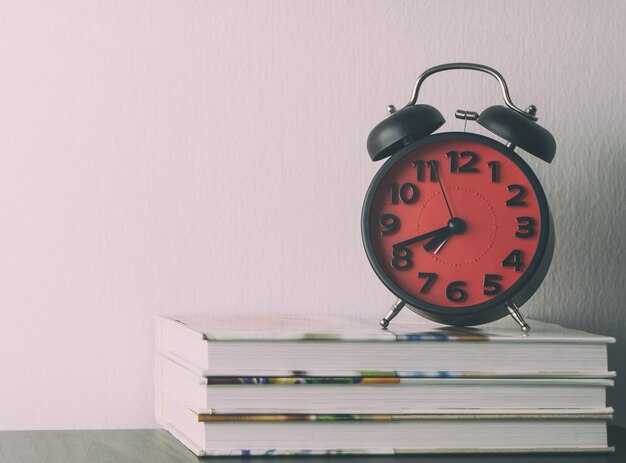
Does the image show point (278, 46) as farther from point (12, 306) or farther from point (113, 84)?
point (12, 306)

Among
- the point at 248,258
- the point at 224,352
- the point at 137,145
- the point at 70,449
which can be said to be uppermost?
the point at 137,145

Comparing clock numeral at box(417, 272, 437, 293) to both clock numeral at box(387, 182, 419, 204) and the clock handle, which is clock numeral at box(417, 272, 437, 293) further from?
the clock handle

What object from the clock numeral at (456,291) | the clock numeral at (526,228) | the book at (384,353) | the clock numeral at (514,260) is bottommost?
the book at (384,353)

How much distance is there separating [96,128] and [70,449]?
1.25ft

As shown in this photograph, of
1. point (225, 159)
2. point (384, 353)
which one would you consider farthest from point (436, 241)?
point (225, 159)

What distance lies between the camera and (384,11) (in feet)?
3.86

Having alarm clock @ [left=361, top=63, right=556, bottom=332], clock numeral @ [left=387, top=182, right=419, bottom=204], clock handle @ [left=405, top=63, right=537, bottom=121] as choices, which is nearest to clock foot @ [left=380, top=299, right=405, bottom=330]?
alarm clock @ [left=361, top=63, right=556, bottom=332]

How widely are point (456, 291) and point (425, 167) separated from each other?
0.45 ft

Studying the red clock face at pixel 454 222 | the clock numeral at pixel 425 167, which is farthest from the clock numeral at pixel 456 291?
the clock numeral at pixel 425 167

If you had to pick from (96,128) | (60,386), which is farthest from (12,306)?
(96,128)

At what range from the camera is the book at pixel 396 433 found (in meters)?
0.90

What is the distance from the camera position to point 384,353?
913 mm

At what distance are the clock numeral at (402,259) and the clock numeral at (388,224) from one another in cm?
2

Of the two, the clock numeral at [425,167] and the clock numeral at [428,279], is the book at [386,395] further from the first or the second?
the clock numeral at [425,167]
